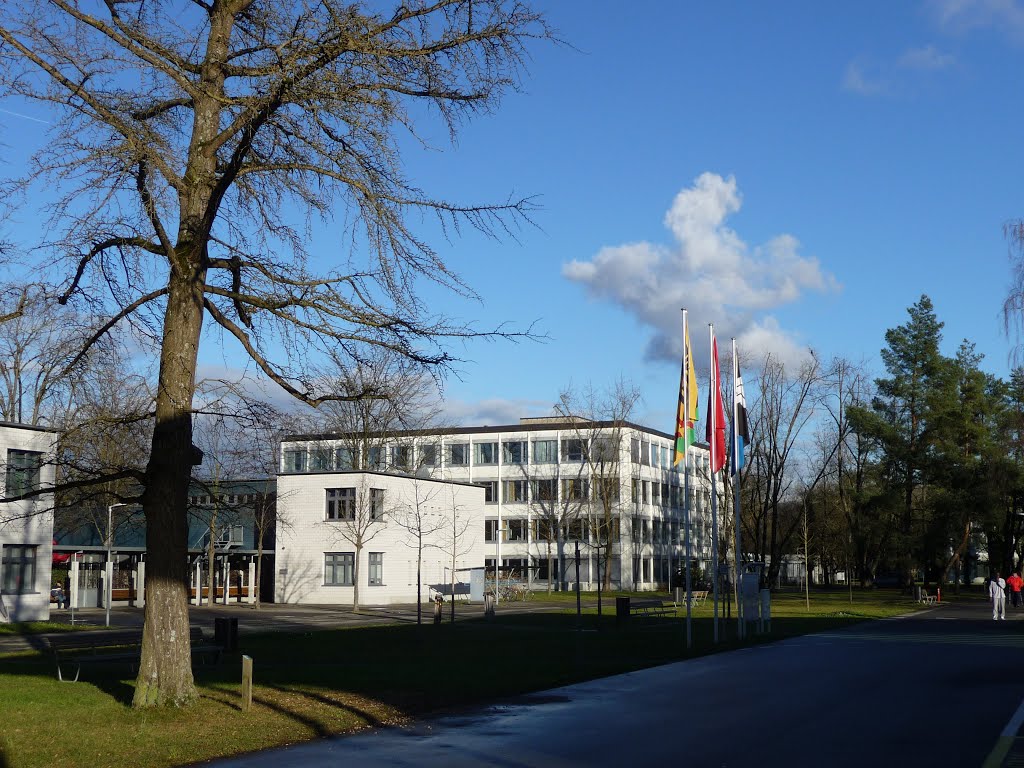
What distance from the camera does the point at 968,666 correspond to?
69.3ft

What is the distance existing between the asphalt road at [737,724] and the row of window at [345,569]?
36.6 meters

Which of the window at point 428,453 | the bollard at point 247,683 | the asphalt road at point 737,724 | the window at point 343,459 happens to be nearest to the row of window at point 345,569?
the window at point 343,459

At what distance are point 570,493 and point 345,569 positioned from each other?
2677cm

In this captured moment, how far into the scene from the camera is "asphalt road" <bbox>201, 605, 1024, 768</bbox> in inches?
422

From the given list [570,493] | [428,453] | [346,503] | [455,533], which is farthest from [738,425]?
[570,493]

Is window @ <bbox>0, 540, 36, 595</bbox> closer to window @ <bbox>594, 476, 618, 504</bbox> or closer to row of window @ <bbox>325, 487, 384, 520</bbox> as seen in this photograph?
row of window @ <bbox>325, 487, 384, 520</bbox>

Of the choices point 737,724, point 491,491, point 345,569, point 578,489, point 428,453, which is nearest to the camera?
point 737,724

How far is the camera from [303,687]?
16.5 metres

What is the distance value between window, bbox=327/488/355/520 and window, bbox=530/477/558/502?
2801 centimetres

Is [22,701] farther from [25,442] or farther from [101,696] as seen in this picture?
[25,442]

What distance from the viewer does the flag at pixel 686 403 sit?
27328mm

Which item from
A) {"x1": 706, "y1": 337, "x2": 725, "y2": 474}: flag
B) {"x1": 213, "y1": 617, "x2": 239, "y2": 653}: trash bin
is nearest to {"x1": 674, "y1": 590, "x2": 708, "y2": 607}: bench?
Answer: {"x1": 706, "y1": 337, "x2": 725, "y2": 474}: flag

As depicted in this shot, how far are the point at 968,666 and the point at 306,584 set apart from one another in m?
41.6

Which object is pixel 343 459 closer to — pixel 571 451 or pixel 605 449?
pixel 605 449
